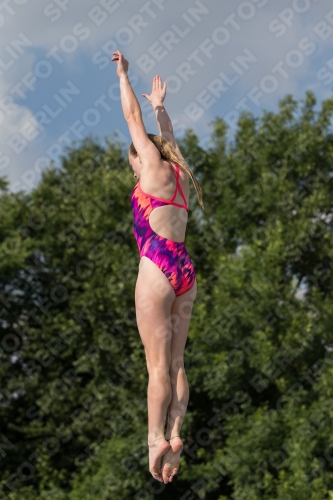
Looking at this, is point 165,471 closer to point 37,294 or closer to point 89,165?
point 37,294

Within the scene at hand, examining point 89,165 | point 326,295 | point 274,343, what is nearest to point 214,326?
point 274,343

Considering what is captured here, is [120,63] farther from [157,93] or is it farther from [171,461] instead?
[171,461]

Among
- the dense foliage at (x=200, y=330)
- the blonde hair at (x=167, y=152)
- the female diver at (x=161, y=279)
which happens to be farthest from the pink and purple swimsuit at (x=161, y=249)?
the dense foliage at (x=200, y=330)

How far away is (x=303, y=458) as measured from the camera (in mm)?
16094

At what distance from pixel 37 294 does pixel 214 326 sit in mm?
5136

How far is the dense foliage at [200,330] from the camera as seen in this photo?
17000 millimetres

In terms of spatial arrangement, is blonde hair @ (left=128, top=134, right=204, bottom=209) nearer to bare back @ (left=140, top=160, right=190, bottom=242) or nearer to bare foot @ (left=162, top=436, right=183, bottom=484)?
bare back @ (left=140, top=160, right=190, bottom=242)

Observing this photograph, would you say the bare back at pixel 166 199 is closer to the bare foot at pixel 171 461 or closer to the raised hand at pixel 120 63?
the raised hand at pixel 120 63

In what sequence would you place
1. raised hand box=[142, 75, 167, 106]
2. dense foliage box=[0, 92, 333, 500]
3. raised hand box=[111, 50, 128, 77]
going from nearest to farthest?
1. raised hand box=[111, 50, 128, 77]
2. raised hand box=[142, 75, 167, 106]
3. dense foliage box=[0, 92, 333, 500]

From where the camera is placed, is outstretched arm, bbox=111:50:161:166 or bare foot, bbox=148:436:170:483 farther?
outstretched arm, bbox=111:50:161:166

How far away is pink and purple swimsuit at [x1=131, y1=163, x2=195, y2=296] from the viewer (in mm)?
4605

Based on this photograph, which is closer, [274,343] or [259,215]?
[274,343]

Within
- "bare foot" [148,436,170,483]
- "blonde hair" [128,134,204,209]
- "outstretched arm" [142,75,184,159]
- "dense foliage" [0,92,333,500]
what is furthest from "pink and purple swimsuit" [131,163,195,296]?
"dense foliage" [0,92,333,500]

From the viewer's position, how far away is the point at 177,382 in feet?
15.1
